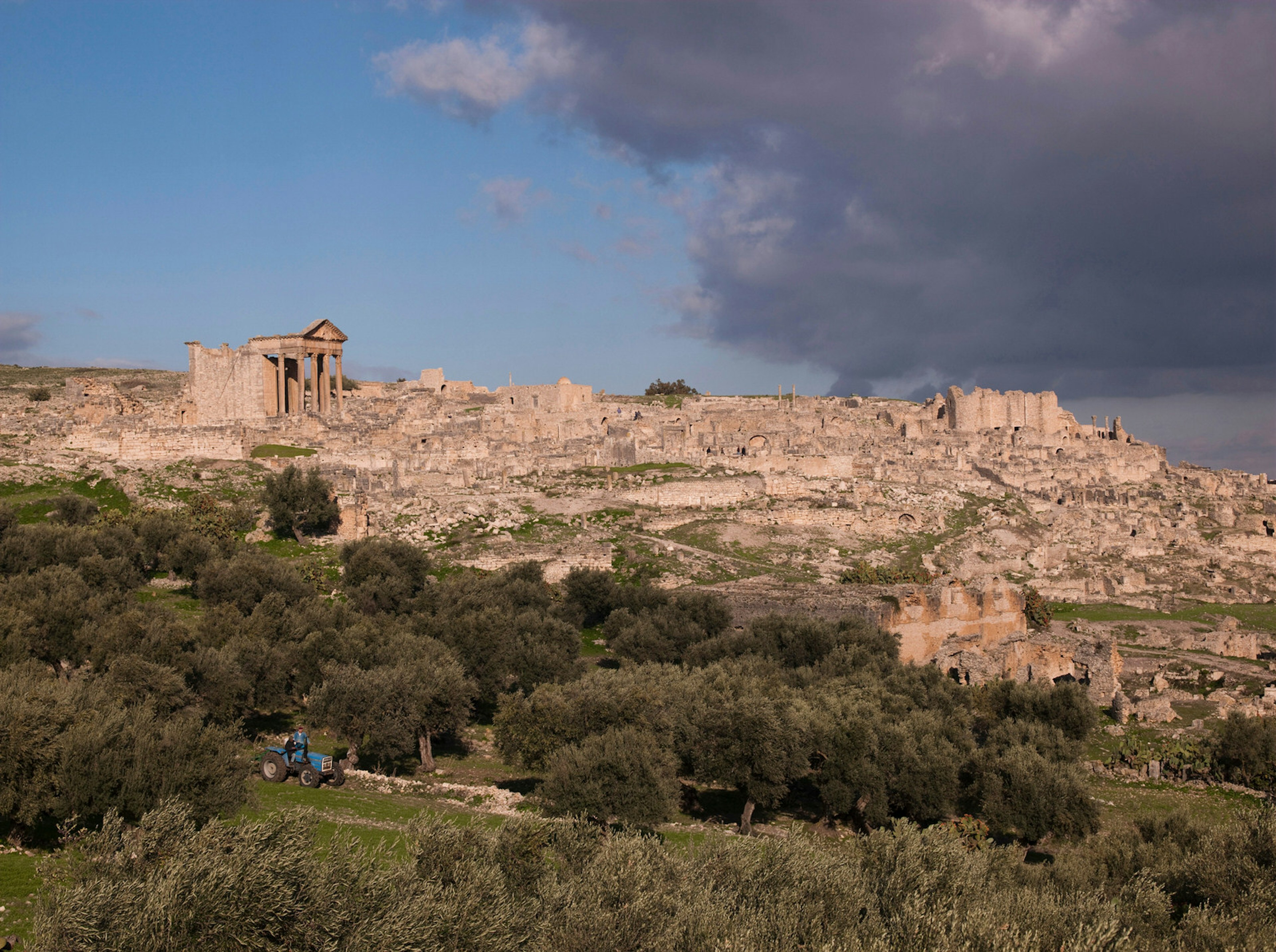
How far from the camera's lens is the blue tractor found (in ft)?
68.2

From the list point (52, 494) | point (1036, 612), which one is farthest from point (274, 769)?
point (1036, 612)

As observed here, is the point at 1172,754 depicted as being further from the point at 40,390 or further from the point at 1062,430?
the point at 40,390

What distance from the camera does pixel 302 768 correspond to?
21094mm

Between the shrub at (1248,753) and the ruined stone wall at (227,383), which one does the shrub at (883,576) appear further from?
the ruined stone wall at (227,383)

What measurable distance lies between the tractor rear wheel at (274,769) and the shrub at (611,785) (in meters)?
5.41

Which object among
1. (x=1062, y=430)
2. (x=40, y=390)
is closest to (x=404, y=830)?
(x=40, y=390)

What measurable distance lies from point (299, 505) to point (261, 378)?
20.6 metres

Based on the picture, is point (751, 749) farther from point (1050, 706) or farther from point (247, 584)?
point (247, 584)

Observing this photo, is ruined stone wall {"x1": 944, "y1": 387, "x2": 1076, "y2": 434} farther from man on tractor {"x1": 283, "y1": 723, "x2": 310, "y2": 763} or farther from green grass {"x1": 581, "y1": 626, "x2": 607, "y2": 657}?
man on tractor {"x1": 283, "y1": 723, "x2": 310, "y2": 763}

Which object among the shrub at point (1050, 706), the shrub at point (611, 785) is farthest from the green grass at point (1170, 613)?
the shrub at point (611, 785)

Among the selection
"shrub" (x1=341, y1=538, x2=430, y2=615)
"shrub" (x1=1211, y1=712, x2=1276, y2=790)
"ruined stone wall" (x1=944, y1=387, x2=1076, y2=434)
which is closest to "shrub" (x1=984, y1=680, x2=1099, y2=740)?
"shrub" (x1=1211, y1=712, x2=1276, y2=790)

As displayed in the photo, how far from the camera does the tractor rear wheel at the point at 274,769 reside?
20.9m

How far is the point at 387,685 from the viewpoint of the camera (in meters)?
24.1

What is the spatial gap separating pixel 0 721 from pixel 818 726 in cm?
1630
